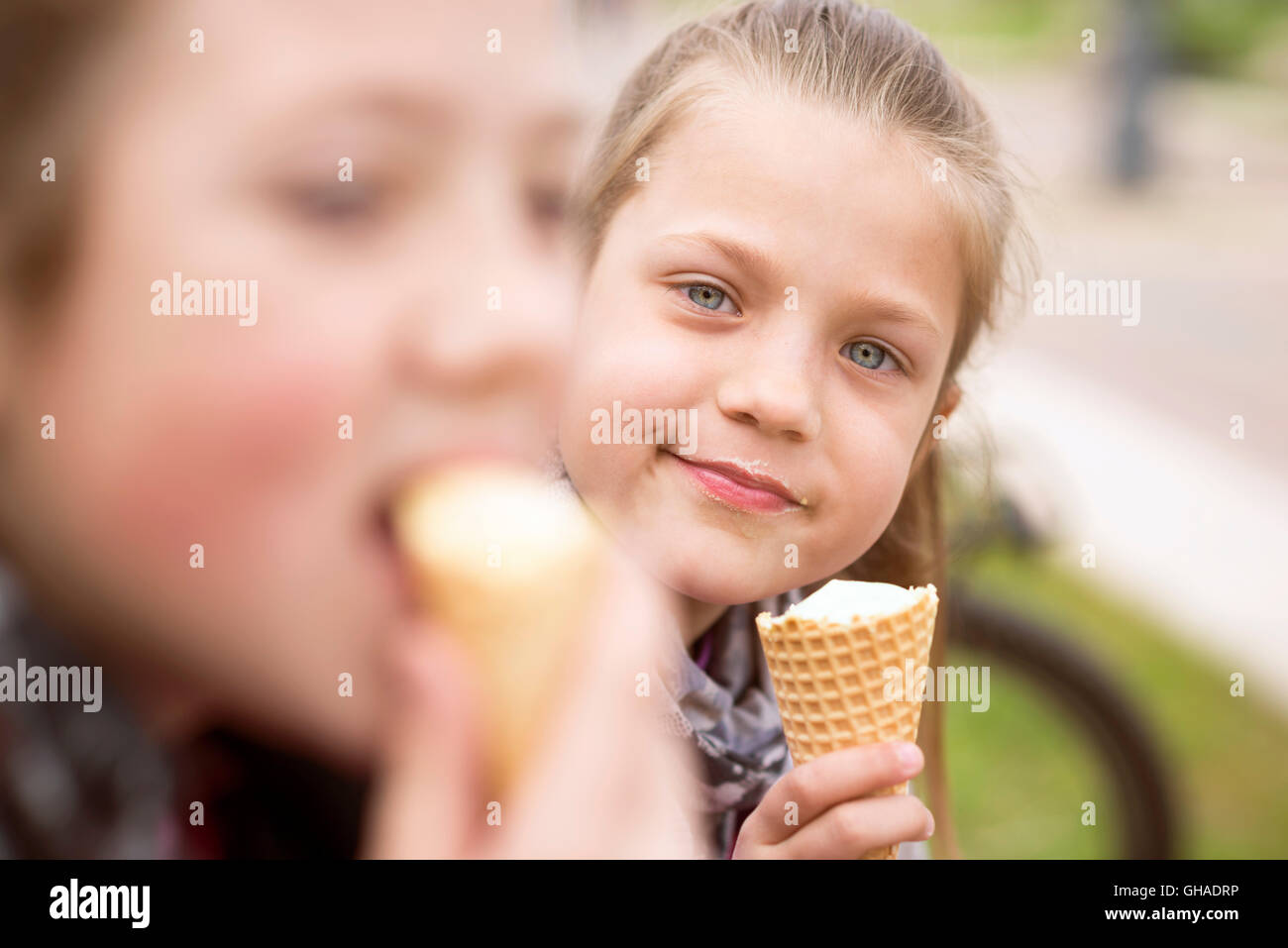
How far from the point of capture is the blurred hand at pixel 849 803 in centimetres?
57

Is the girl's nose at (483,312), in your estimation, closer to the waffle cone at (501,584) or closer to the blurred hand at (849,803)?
the waffle cone at (501,584)

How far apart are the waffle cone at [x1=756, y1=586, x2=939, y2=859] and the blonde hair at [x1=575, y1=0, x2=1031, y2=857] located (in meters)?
0.11

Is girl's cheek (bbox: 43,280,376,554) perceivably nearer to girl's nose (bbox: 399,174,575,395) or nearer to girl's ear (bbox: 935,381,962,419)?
girl's nose (bbox: 399,174,575,395)

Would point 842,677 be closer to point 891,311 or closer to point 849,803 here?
point 849,803

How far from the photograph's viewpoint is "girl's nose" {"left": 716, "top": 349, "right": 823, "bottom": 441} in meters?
0.56

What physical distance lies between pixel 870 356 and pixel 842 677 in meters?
0.15

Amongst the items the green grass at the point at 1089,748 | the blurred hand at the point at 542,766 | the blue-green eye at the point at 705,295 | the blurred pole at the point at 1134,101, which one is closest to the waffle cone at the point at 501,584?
the blurred hand at the point at 542,766

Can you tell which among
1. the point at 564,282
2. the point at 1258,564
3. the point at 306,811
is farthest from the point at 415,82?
the point at 1258,564

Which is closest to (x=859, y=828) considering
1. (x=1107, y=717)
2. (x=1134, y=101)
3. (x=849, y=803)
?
(x=849, y=803)

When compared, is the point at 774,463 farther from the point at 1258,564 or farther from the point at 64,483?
the point at 1258,564

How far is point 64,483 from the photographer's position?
49 cm

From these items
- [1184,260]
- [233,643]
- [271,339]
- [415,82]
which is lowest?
[233,643]

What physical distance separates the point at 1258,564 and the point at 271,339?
3.82 feet

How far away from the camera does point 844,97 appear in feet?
1.84
